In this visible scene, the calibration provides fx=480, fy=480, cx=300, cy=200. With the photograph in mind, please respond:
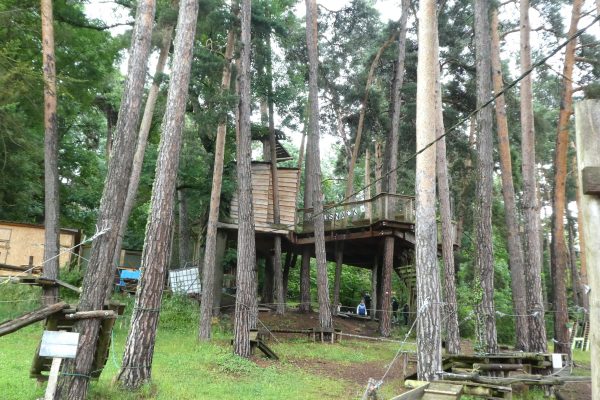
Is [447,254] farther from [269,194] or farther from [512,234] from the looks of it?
[269,194]

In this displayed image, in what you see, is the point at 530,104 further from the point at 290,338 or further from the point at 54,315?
the point at 54,315

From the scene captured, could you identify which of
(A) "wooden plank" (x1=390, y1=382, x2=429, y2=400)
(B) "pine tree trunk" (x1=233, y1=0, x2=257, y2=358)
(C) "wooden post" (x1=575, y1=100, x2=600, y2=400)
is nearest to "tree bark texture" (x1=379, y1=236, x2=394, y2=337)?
(B) "pine tree trunk" (x1=233, y1=0, x2=257, y2=358)

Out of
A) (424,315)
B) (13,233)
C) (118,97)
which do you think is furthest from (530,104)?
(118,97)

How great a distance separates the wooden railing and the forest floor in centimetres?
457

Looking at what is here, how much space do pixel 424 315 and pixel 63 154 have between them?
68.2 feet

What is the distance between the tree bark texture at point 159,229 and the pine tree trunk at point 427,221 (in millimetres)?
4402

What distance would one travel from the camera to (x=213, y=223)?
49.6 ft

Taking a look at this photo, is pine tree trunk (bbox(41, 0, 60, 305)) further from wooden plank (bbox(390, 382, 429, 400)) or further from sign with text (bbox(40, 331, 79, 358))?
wooden plank (bbox(390, 382, 429, 400))

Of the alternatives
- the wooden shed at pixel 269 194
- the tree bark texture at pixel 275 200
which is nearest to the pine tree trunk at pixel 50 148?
the tree bark texture at pixel 275 200

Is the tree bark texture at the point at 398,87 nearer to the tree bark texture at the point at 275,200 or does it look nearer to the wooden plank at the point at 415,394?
the tree bark texture at the point at 275,200

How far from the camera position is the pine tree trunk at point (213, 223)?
14.1 m

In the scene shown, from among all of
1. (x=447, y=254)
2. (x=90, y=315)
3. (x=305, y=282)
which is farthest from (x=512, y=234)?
(x=90, y=315)

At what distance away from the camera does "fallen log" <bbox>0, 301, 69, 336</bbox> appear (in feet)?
15.1

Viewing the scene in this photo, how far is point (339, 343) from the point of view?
16156mm
